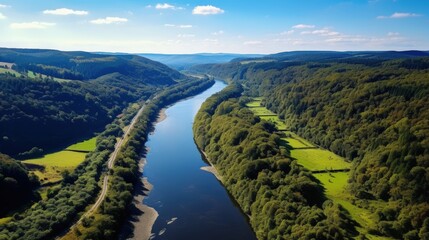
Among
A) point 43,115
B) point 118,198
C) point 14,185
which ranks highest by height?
point 43,115

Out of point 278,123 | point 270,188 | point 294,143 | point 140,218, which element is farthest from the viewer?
point 278,123

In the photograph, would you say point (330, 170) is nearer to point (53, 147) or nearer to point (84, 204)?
point (84, 204)

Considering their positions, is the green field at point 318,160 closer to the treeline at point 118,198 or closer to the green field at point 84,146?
the treeline at point 118,198

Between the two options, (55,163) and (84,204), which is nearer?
(84,204)

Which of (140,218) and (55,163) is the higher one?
(55,163)

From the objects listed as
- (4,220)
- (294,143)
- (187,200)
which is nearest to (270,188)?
(187,200)

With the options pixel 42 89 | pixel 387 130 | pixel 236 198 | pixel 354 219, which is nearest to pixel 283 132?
pixel 387 130

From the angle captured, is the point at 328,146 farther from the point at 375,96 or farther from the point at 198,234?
the point at 198,234

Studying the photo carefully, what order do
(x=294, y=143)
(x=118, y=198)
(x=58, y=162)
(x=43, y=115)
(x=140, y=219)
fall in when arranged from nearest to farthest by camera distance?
(x=140, y=219), (x=118, y=198), (x=58, y=162), (x=294, y=143), (x=43, y=115)

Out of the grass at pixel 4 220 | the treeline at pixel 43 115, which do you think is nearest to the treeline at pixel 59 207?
the grass at pixel 4 220
